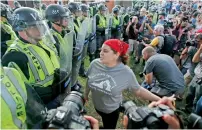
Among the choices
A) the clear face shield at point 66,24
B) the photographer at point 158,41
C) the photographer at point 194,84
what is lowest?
the photographer at point 194,84

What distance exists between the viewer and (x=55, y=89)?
245 centimetres

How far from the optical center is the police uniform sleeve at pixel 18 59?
2.23m

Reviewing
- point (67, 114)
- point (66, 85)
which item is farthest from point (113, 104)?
point (67, 114)

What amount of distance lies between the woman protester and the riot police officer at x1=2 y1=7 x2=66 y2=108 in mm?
418

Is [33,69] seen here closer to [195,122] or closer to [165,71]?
[195,122]

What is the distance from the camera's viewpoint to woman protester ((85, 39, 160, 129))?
274 centimetres

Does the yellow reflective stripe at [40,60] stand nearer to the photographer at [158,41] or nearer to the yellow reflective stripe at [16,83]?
the yellow reflective stripe at [16,83]

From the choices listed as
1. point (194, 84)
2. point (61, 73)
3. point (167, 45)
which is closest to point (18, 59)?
point (61, 73)

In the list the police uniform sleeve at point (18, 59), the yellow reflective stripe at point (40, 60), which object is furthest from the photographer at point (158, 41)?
the police uniform sleeve at point (18, 59)

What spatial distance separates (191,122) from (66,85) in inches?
54.4

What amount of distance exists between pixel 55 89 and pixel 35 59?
1.15ft

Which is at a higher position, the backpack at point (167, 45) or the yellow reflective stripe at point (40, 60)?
the yellow reflective stripe at point (40, 60)

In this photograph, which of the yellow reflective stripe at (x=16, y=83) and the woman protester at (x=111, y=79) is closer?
the yellow reflective stripe at (x=16, y=83)

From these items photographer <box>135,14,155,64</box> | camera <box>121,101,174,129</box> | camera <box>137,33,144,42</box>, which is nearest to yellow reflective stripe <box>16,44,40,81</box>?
camera <box>121,101,174,129</box>
